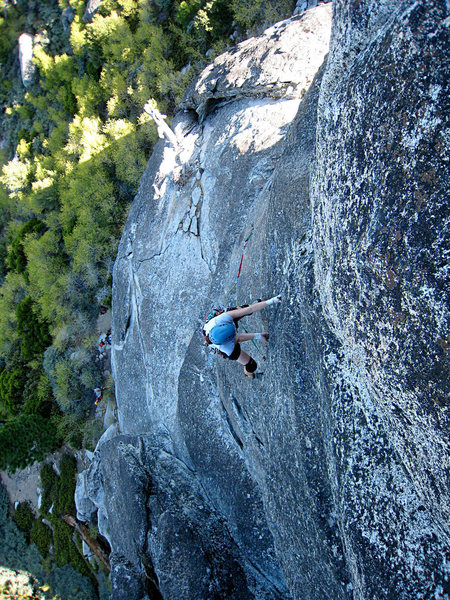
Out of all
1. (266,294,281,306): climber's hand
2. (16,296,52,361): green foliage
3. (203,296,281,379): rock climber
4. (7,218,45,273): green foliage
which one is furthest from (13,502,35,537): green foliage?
(266,294,281,306): climber's hand

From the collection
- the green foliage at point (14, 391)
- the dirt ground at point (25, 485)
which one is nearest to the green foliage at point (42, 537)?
the dirt ground at point (25, 485)

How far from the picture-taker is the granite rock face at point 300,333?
274 cm

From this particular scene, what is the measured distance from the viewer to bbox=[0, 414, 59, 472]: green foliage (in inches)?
613

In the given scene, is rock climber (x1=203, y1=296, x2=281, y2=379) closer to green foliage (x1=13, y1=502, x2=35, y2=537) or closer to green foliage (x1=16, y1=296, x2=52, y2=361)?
green foliage (x1=16, y1=296, x2=52, y2=361)

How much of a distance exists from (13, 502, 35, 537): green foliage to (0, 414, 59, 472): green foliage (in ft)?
8.01

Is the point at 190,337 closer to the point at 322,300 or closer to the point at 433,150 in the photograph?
the point at 322,300

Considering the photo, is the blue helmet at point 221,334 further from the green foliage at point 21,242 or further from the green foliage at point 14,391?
the green foliage at point 21,242

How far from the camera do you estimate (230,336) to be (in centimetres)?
523

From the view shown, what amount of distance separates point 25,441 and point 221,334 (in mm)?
14084

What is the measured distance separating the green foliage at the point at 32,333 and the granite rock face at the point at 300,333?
10170 millimetres

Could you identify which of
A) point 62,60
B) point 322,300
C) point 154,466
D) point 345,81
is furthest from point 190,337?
point 62,60

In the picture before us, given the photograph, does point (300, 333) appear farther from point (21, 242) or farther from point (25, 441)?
point (21, 242)

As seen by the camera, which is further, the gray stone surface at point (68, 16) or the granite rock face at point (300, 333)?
the gray stone surface at point (68, 16)

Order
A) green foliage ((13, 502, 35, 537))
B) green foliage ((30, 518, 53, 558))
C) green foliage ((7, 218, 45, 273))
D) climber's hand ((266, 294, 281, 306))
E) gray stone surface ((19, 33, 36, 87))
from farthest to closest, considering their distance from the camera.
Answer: gray stone surface ((19, 33, 36, 87))
green foliage ((7, 218, 45, 273))
green foliage ((13, 502, 35, 537))
green foliage ((30, 518, 53, 558))
climber's hand ((266, 294, 281, 306))
